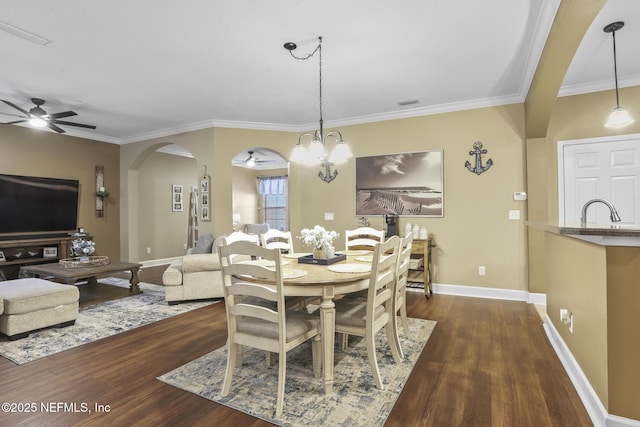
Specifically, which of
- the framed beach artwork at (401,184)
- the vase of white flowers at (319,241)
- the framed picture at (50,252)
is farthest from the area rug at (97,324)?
the framed beach artwork at (401,184)

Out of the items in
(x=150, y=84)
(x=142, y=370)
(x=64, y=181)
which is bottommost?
(x=142, y=370)

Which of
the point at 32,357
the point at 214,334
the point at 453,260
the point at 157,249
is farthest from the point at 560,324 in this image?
the point at 157,249

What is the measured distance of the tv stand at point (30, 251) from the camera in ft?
17.0

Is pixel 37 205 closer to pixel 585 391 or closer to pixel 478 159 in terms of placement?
pixel 478 159

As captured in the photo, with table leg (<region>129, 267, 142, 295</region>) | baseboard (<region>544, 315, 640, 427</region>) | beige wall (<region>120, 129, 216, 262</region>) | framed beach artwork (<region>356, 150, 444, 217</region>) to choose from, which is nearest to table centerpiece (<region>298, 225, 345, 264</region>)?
baseboard (<region>544, 315, 640, 427</region>)

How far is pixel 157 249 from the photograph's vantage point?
7.46 metres

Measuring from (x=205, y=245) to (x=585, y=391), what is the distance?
4515 mm

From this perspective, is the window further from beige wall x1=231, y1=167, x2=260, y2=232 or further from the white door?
the white door

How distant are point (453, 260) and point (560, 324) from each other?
6.57 feet

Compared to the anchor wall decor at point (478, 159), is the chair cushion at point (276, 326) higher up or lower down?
lower down

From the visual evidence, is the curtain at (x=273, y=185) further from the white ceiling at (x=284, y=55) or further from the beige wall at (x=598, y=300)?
the beige wall at (x=598, y=300)

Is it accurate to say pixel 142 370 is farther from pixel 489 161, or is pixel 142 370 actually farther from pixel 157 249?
pixel 157 249

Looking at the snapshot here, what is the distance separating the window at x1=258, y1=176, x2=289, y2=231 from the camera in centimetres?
973

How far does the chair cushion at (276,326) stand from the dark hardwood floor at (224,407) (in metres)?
0.46
